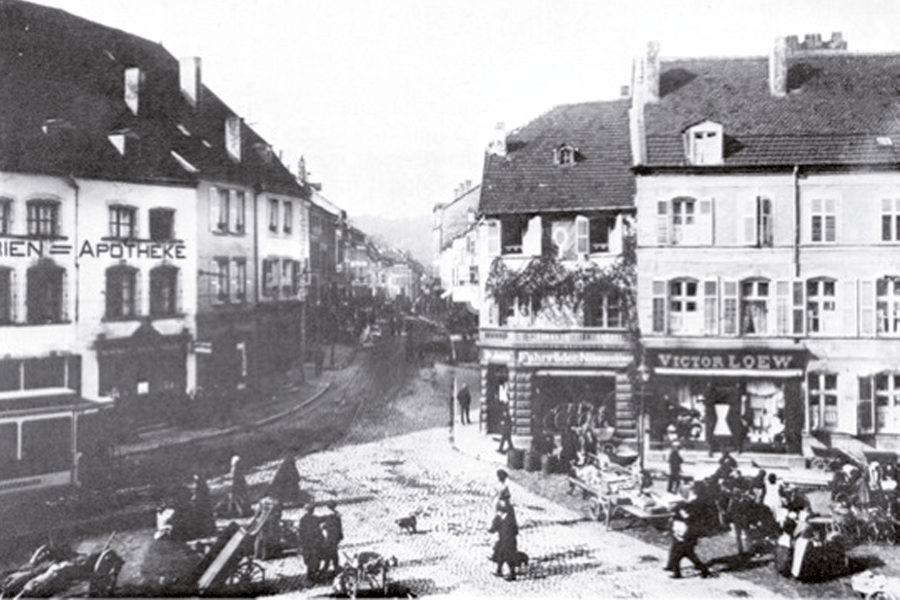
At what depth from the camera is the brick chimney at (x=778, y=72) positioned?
10.5 meters

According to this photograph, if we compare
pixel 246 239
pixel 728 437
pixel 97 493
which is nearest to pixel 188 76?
pixel 246 239

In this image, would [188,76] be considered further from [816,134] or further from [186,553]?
[816,134]

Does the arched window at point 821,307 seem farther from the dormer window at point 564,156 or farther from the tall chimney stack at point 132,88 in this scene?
the tall chimney stack at point 132,88

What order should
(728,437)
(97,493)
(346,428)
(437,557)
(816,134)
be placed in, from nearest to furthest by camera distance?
1. (437,557)
2. (97,493)
3. (816,134)
4. (728,437)
5. (346,428)

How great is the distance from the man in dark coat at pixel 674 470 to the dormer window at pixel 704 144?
424 centimetres

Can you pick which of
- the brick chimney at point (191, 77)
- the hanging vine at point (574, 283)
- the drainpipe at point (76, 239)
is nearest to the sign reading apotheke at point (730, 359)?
the hanging vine at point (574, 283)

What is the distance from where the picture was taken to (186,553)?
896 centimetres

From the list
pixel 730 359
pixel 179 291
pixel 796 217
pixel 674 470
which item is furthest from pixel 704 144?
pixel 179 291

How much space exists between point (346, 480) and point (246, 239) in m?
3.76

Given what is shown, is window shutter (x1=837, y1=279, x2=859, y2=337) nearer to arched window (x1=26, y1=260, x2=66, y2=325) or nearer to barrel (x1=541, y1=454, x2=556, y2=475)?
barrel (x1=541, y1=454, x2=556, y2=475)

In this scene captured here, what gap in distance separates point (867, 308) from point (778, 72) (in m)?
3.70

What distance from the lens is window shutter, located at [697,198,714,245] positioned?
435 inches

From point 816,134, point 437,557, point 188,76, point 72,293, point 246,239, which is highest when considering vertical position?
point 188,76

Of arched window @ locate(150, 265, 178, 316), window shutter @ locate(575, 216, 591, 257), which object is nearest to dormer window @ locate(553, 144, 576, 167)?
window shutter @ locate(575, 216, 591, 257)
